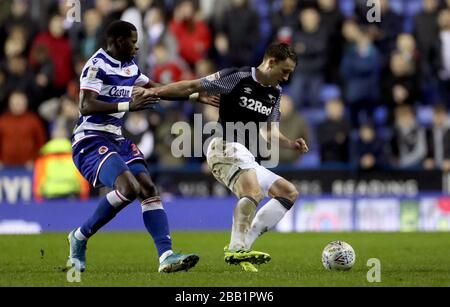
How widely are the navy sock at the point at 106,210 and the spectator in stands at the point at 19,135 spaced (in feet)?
31.4

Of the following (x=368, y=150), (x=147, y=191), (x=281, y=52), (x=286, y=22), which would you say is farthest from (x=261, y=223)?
(x=286, y=22)

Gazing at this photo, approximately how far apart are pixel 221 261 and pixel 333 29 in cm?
954

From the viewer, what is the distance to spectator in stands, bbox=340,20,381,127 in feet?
67.6

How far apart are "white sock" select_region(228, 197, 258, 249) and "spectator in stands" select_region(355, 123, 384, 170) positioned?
8327mm

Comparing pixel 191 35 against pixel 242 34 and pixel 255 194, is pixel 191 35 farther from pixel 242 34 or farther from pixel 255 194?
pixel 255 194

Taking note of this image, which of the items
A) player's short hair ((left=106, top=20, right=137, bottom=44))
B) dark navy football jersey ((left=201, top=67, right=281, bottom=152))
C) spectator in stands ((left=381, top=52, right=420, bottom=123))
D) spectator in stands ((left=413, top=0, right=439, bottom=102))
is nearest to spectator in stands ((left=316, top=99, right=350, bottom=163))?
spectator in stands ((left=381, top=52, right=420, bottom=123))

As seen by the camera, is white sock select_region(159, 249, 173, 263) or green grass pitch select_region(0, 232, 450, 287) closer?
green grass pitch select_region(0, 232, 450, 287)

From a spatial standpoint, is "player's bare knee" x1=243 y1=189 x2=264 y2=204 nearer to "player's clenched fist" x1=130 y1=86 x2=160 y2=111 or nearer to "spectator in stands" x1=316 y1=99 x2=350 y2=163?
"player's clenched fist" x1=130 y1=86 x2=160 y2=111

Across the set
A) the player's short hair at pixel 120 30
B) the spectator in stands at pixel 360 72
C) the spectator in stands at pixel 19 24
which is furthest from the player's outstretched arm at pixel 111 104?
the spectator in stands at pixel 19 24

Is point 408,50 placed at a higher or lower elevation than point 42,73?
higher

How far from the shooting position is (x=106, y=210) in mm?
10641

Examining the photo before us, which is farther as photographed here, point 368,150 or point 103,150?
point 368,150

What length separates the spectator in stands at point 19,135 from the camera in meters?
20.2
